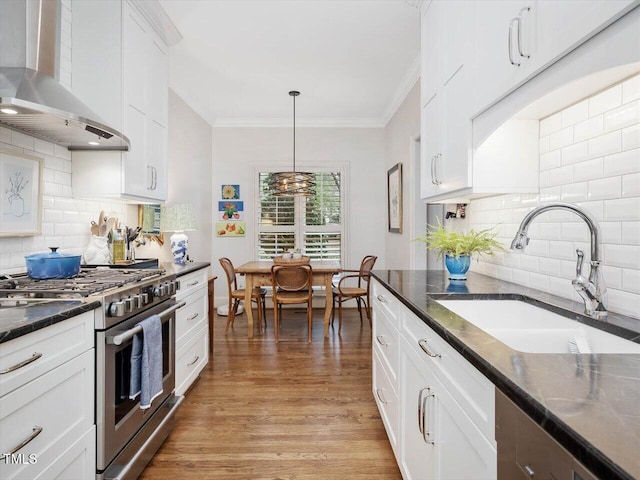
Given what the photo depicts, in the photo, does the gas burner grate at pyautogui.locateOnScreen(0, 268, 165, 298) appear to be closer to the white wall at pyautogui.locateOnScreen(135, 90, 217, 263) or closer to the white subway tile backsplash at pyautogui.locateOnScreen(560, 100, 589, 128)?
the white wall at pyautogui.locateOnScreen(135, 90, 217, 263)

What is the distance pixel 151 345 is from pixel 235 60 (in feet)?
9.59

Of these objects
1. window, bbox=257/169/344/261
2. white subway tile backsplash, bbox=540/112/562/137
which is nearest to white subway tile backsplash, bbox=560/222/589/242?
white subway tile backsplash, bbox=540/112/562/137

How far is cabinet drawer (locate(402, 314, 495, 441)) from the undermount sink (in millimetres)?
326

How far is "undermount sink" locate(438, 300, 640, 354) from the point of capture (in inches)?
43.6

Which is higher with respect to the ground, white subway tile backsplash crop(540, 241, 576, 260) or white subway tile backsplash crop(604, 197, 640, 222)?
white subway tile backsplash crop(604, 197, 640, 222)

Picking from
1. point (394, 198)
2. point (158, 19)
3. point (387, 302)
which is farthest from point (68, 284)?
point (394, 198)

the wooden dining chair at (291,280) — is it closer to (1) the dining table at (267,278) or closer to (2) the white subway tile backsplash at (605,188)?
(1) the dining table at (267,278)

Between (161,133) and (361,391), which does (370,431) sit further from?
(161,133)

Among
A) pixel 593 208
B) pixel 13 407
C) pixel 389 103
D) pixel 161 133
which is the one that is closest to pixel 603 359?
pixel 593 208

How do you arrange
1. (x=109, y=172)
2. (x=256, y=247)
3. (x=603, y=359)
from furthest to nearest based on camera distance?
(x=256, y=247) < (x=109, y=172) < (x=603, y=359)

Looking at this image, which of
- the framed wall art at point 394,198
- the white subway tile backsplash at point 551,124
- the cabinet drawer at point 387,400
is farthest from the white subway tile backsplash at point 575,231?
the framed wall art at point 394,198

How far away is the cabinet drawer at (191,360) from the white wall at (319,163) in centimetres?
253

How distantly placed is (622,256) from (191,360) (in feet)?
8.56

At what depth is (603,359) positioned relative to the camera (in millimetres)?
828
